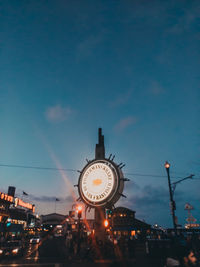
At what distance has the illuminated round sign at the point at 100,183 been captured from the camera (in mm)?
13148

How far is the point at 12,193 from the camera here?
2876 inches

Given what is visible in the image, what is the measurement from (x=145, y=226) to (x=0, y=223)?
33.5 m

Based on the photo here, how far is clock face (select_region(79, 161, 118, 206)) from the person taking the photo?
13273 mm

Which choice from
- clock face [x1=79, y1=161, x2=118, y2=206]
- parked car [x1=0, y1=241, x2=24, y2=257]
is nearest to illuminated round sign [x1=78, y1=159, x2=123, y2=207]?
clock face [x1=79, y1=161, x2=118, y2=206]

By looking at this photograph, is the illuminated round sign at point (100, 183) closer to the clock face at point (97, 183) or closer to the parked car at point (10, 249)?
the clock face at point (97, 183)

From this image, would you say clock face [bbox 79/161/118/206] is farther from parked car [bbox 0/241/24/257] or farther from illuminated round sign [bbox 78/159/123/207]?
parked car [bbox 0/241/24/257]

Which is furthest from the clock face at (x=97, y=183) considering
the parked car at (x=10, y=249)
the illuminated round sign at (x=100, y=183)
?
the parked car at (x=10, y=249)

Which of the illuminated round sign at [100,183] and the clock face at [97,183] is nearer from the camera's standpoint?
the illuminated round sign at [100,183]

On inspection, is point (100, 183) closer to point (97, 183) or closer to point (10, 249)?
point (97, 183)

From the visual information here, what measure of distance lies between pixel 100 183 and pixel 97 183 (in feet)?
0.96

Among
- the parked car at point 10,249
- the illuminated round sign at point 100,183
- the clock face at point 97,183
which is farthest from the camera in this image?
the parked car at point 10,249

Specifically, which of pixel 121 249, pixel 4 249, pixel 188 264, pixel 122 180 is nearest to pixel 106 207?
pixel 122 180

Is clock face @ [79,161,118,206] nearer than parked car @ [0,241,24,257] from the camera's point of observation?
Yes

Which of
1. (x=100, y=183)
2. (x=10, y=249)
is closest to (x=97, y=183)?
(x=100, y=183)
